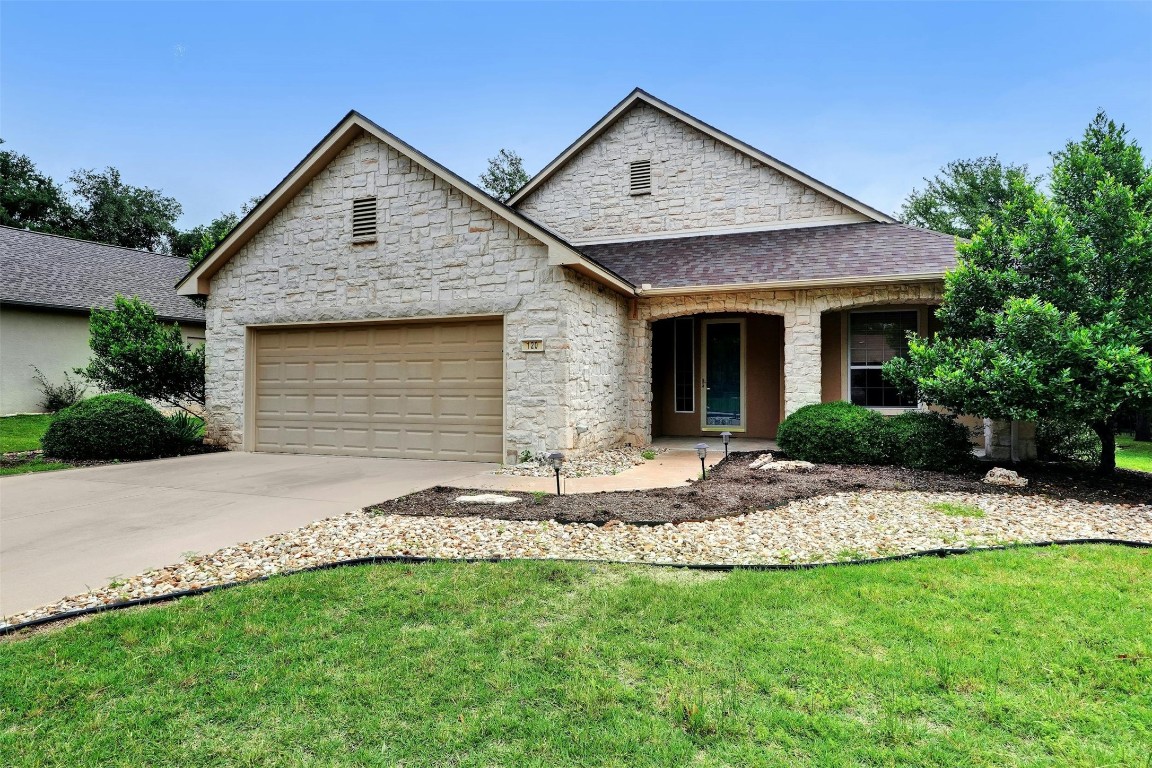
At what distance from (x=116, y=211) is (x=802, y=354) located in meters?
39.7

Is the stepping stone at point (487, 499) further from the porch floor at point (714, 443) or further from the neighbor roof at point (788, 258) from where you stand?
the neighbor roof at point (788, 258)

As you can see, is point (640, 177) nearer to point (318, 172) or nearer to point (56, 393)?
point (318, 172)

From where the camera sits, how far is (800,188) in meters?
12.4

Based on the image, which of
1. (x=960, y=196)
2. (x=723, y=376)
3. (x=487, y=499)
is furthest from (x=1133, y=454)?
(x=960, y=196)

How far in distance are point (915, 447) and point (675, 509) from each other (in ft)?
14.3

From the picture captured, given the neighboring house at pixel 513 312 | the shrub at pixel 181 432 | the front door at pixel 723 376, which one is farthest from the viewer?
the front door at pixel 723 376

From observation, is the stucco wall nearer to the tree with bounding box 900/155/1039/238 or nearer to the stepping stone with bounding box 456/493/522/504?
the stepping stone with bounding box 456/493/522/504

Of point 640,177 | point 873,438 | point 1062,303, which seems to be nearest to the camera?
point 1062,303

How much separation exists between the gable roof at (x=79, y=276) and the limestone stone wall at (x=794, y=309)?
14.9m

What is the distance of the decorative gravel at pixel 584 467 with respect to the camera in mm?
8094

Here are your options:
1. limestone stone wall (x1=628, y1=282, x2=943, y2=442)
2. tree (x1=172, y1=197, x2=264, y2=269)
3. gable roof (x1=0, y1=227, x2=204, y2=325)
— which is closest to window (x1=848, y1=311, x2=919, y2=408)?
limestone stone wall (x1=628, y1=282, x2=943, y2=442)

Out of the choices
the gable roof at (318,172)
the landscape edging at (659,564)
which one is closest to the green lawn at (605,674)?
the landscape edging at (659,564)

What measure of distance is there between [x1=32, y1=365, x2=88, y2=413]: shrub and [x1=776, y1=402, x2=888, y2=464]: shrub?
1789 centimetres

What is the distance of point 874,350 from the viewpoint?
1096cm
